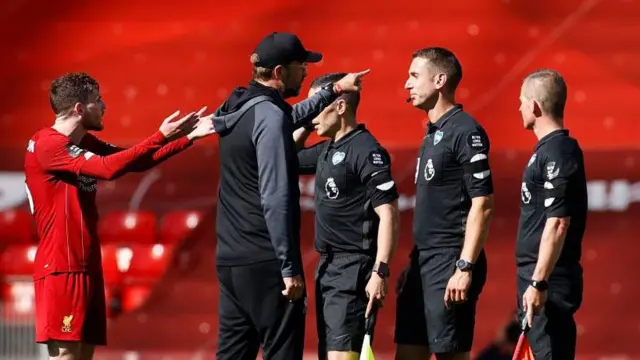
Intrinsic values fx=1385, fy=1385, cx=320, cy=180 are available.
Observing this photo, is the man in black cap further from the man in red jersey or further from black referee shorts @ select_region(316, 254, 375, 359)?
black referee shorts @ select_region(316, 254, 375, 359)

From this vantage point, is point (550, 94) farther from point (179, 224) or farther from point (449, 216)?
point (179, 224)

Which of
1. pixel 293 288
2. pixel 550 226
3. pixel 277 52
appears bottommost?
pixel 293 288

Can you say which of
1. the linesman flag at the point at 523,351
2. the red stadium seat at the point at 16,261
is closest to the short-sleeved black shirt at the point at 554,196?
the linesman flag at the point at 523,351

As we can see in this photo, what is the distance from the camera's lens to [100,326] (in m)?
6.64

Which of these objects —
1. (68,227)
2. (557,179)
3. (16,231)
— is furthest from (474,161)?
(16,231)

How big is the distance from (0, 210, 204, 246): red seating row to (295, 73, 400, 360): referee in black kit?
255 cm

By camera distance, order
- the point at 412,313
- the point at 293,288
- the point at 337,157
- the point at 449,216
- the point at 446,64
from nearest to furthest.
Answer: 1. the point at 293,288
2. the point at 449,216
3. the point at 412,313
4. the point at 446,64
5. the point at 337,157

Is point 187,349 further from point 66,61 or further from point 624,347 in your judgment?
point 624,347

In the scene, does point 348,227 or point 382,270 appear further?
point 348,227

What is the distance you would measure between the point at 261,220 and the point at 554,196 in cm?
138

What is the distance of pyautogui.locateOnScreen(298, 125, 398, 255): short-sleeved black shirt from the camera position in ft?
23.2

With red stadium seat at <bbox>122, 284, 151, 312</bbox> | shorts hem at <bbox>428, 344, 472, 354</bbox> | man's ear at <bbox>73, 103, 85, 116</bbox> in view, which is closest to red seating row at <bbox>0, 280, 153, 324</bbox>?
red stadium seat at <bbox>122, 284, 151, 312</bbox>

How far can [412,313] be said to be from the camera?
270 inches

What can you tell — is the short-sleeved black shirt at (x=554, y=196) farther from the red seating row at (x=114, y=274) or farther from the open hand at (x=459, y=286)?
the red seating row at (x=114, y=274)
